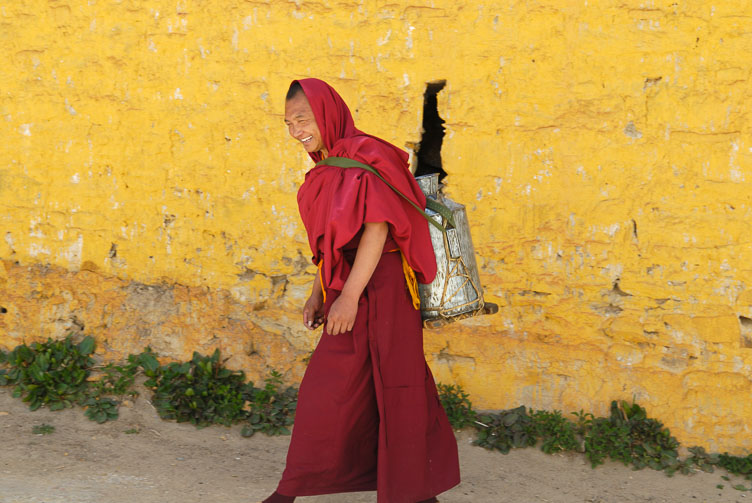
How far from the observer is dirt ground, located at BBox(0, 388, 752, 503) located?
297 cm

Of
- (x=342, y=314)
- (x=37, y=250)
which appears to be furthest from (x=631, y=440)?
(x=37, y=250)

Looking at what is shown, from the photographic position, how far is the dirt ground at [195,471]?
2.97m

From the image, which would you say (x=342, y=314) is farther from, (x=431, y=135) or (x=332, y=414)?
(x=431, y=135)

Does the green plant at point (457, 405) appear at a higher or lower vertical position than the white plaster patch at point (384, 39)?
lower

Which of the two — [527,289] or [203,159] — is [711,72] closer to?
[527,289]

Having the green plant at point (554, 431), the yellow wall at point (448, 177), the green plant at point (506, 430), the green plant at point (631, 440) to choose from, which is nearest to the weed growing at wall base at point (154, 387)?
the yellow wall at point (448, 177)

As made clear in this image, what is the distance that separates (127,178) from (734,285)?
287 cm

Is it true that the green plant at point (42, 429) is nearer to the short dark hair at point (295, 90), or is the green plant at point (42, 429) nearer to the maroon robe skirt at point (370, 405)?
the maroon robe skirt at point (370, 405)

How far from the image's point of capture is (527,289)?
3.53m

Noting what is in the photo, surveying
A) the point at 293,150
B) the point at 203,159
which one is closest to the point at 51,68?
the point at 203,159

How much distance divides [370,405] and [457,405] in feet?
3.93

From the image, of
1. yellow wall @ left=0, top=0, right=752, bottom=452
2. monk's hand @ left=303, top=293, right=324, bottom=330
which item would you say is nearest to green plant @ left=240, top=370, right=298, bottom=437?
yellow wall @ left=0, top=0, right=752, bottom=452

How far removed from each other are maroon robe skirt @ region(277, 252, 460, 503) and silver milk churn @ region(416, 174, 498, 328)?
86 mm

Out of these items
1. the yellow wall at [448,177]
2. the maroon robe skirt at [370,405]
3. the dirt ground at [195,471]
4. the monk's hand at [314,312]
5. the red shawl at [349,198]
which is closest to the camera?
the red shawl at [349,198]
